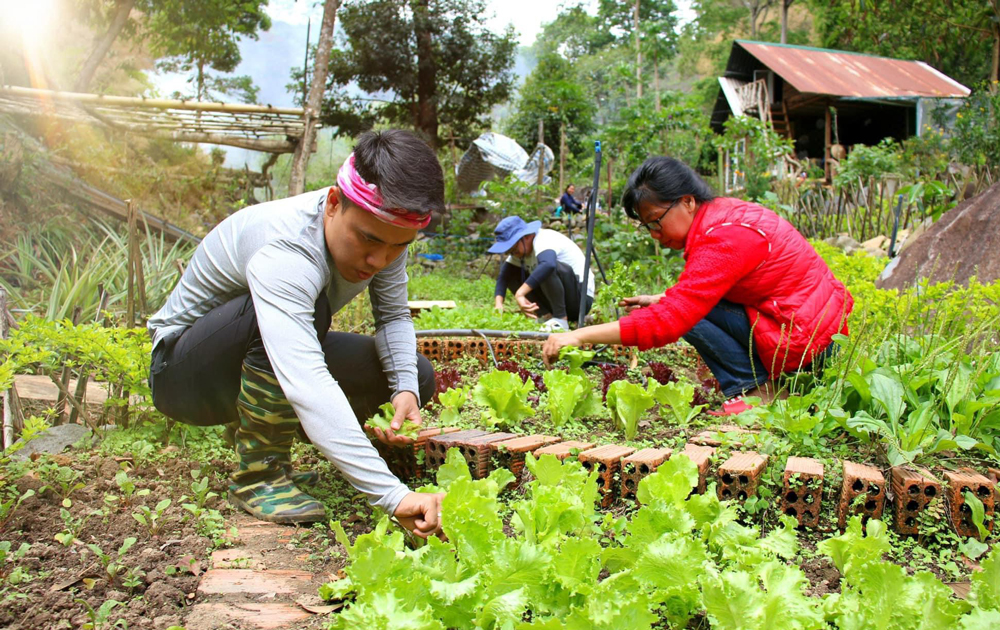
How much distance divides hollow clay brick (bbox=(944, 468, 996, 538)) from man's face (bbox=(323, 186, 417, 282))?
153cm

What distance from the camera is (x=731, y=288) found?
2.83 meters

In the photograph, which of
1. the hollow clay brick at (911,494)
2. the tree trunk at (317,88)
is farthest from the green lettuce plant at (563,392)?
the tree trunk at (317,88)

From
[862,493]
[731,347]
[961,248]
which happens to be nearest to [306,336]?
[862,493]

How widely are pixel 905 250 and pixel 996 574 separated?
14.1ft

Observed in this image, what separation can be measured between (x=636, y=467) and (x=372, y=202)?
40.2 inches

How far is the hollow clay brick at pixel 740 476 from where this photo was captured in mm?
1853

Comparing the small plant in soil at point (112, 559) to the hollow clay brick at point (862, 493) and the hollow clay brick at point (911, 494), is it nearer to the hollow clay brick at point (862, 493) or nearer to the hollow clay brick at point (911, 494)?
the hollow clay brick at point (862, 493)

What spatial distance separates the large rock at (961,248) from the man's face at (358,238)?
3386 mm

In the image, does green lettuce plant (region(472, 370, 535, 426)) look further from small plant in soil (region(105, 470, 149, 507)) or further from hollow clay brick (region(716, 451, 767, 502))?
small plant in soil (region(105, 470, 149, 507))

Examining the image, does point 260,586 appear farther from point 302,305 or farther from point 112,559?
point 302,305

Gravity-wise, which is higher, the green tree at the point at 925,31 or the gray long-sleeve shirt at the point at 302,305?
the green tree at the point at 925,31

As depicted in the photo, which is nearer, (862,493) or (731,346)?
(862,493)

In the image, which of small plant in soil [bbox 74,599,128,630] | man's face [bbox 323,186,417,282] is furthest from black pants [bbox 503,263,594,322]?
small plant in soil [bbox 74,599,128,630]

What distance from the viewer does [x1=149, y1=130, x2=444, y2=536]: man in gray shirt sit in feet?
5.39
